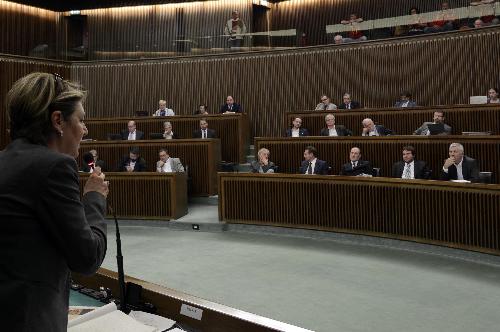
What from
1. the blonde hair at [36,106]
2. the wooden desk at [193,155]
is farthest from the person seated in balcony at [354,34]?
the blonde hair at [36,106]

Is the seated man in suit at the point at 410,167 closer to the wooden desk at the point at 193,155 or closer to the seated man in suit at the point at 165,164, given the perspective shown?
the wooden desk at the point at 193,155

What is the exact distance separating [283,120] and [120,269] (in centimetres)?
767

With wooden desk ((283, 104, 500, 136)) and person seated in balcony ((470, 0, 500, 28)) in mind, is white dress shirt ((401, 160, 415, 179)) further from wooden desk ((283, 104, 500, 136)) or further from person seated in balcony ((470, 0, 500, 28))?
person seated in balcony ((470, 0, 500, 28))

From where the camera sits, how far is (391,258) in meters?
4.54

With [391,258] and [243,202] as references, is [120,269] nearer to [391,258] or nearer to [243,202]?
[391,258]

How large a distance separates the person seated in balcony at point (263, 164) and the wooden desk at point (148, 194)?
972 mm

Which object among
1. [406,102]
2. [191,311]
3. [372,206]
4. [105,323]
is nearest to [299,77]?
[406,102]

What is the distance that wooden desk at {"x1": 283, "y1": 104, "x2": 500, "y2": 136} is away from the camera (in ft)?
19.7

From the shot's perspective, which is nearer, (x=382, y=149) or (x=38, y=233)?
(x=38, y=233)

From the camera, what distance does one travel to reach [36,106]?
905mm

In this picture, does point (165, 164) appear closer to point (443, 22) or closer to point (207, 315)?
point (443, 22)

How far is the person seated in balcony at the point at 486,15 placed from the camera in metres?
6.95

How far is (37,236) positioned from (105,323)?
426 millimetres

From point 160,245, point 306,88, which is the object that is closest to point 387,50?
point 306,88
